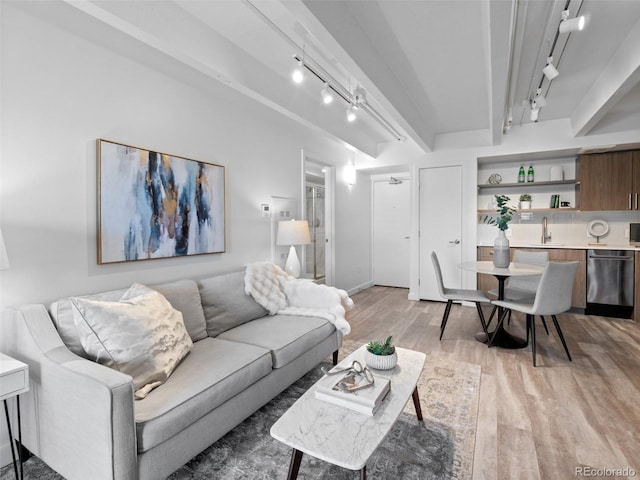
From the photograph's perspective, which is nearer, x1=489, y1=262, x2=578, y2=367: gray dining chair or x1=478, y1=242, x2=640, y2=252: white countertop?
x1=489, y1=262, x2=578, y2=367: gray dining chair

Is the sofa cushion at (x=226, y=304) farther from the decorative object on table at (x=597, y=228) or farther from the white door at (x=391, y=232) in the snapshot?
the decorative object on table at (x=597, y=228)

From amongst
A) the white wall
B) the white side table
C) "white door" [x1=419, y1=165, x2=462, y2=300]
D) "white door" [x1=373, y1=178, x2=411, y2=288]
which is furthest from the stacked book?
"white door" [x1=373, y1=178, x2=411, y2=288]

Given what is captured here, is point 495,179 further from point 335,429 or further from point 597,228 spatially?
point 335,429

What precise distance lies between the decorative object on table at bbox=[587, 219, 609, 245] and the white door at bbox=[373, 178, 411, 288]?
104 inches

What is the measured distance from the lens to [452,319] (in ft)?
14.0

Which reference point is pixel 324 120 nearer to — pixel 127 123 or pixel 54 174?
pixel 127 123

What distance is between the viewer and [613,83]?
278cm

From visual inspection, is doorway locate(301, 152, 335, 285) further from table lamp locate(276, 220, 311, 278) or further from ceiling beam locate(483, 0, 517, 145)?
ceiling beam locate(483, 0, 517, 145)

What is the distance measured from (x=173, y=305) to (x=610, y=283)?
16.5 ft

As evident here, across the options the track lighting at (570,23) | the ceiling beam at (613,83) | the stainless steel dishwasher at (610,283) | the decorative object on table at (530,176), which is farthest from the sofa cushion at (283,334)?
the decorative object on table at (530,176)

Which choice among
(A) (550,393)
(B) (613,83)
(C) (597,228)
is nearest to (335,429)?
(A) (550,393)

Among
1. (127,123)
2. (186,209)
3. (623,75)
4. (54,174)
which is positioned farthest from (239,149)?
(623,75)

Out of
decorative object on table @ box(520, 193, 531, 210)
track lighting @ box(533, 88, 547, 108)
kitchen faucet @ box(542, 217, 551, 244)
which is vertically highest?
track lighting @ box(533, 88, 547, 108)

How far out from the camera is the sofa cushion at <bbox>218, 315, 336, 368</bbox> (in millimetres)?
2172
